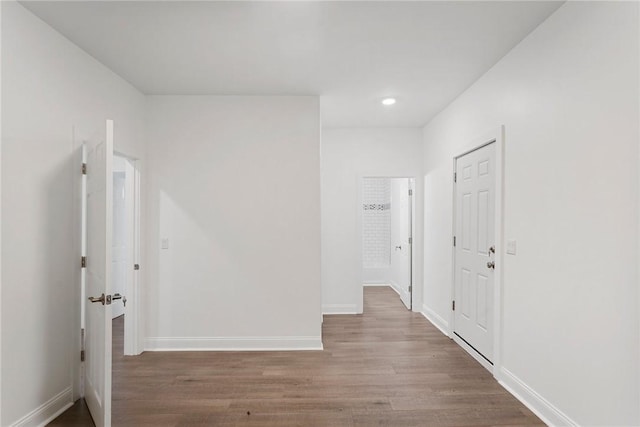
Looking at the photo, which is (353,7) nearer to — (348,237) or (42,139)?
(42,139)

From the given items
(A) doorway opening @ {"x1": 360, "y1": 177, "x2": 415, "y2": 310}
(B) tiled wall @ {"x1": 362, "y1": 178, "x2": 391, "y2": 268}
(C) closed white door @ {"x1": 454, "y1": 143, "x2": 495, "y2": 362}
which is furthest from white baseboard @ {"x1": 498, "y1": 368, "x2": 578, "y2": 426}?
(B) tiled wall @ {"x1": 362, "y1": 178, "x2": 391, "y2": 268}

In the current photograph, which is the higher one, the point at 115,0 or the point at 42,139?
the point at 115,0

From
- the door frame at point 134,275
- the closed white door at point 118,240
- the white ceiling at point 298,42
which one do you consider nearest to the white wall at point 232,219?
the door frame at point 134,275

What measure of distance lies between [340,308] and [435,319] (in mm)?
1309

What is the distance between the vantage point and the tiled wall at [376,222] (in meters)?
7.51

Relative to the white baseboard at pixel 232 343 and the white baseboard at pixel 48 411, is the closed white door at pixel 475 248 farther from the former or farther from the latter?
the white baseboard at pixel 48 411

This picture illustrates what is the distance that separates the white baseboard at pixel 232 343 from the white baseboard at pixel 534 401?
5.67ft

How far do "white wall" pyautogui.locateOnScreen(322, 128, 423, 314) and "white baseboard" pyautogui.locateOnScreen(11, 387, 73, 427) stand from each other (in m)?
3.16

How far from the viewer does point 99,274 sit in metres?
2.32

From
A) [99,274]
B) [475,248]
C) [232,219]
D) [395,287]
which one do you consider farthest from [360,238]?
[99,274]

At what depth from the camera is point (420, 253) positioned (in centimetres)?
516

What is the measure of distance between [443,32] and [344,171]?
2.80 m

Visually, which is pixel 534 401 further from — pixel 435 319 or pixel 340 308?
pixel 340 308

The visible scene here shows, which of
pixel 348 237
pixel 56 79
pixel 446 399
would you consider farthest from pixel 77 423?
pixel 348 237
